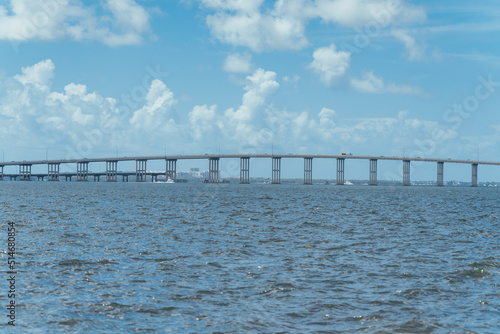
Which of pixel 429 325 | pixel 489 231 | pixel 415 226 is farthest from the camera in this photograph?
pixel 415 226

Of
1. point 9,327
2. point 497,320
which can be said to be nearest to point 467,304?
point 497,320

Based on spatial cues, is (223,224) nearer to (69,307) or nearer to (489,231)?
(489,231)

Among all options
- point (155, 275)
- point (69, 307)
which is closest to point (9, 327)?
point (69, 307)

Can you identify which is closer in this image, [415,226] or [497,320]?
[497,320]

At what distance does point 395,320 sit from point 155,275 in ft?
32.0

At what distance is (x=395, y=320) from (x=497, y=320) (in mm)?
3034

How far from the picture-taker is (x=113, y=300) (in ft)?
56.3

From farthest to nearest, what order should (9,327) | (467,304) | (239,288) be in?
1. (239,288)
2. (467,304)
3. (9,327)

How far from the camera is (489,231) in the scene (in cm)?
4125

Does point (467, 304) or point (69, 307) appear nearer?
point (69, 307)

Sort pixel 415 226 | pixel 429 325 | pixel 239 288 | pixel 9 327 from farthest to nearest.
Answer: pixel 415 226 → pixel 239 288 → pixel 429 325 → pixel 9 327

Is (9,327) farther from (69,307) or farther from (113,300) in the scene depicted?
(113,300)

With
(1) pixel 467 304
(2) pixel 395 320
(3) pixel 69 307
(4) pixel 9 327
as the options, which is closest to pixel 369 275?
(1) pixel 467 304

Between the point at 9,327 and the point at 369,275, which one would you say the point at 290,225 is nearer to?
the point at 369,275
